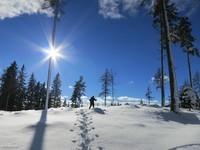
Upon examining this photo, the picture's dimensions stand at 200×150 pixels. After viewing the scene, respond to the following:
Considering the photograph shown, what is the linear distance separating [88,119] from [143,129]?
362 centimetres

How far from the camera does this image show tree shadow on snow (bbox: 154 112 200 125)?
53.8 ft

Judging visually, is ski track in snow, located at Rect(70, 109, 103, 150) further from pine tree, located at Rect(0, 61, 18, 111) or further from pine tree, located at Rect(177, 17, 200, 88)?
pine tree, located at Rect(0, 61, 18, 111)

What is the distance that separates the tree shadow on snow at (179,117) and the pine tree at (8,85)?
1485 inches

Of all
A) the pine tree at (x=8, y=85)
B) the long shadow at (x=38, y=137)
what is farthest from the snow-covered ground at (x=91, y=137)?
the pine tree at (x=8, y=85)

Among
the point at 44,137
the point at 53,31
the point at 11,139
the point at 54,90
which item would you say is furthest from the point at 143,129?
the point at 54,90

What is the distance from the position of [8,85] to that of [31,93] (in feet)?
41.6

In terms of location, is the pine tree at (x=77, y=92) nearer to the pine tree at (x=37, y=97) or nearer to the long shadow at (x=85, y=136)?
the pine tree at (x=37, y=97)

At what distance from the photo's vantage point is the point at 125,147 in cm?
938

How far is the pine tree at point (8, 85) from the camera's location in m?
48.6

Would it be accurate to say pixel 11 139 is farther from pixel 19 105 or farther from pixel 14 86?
pixel 19 105

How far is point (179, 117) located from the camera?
56.6 feet

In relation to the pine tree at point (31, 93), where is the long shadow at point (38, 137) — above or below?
below

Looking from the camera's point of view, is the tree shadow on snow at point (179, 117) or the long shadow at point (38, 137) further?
the tree shadow on snow at point (179, 117)

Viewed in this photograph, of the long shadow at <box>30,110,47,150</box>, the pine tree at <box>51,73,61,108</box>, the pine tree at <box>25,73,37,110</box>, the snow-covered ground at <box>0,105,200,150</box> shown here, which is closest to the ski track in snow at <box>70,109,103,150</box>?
the snow-covered ground at <box>0,105,200,150</box>
